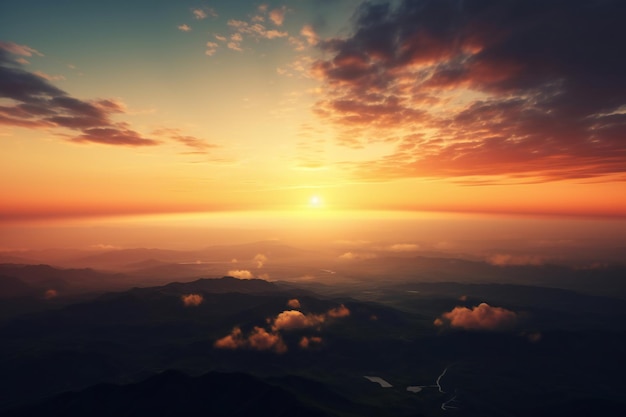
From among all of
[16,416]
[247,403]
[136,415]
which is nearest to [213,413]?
[247,403]

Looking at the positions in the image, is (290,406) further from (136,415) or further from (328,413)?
(136,415)

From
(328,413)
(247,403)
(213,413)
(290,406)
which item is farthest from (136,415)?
(328,413)

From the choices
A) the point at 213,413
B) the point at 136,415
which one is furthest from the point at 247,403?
the point at 136,415

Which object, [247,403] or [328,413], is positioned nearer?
[328,413]

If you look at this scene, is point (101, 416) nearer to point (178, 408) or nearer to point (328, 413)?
point (178, 408)

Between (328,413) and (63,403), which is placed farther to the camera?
(63,403)

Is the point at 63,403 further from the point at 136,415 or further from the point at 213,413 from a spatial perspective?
the point at 213,413
